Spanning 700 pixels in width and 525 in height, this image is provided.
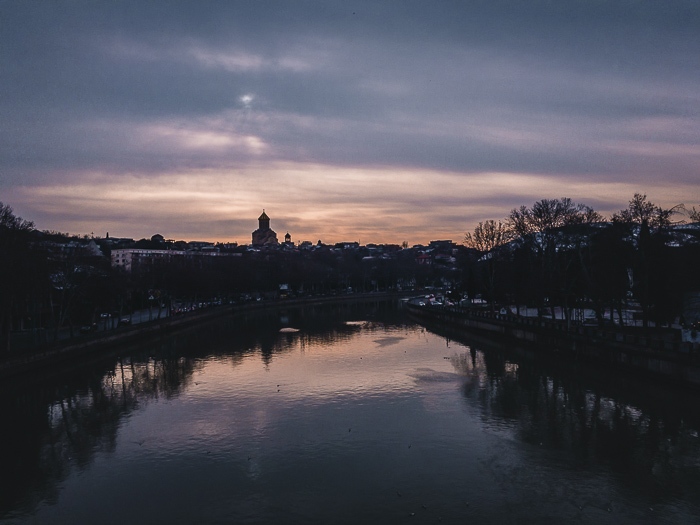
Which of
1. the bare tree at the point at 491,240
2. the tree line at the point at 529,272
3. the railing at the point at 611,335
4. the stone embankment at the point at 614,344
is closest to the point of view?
the stone embankment at the point at 614,344

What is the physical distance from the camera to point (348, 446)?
2138 centimetres

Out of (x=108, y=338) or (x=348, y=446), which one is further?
(x=108, y=338)

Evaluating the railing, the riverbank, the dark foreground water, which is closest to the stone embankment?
the railing

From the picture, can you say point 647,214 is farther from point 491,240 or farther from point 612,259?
point 491,240

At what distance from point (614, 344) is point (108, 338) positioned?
129 ft

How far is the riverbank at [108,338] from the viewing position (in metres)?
35.8

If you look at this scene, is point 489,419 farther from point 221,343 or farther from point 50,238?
point 50,238

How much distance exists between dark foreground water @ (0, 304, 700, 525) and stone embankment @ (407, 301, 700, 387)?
3.92ft

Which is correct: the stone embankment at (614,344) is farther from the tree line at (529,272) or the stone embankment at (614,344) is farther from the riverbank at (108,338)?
the riverbank at (108,338)

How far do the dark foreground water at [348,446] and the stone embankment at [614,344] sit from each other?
1.19 m

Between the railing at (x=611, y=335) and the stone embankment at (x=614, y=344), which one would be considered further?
the railing at (x=611, y=335)

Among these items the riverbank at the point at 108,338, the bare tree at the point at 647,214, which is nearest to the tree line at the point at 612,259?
the bare tree at the point at 647,214

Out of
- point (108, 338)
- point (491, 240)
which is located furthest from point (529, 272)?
point (108, 338)

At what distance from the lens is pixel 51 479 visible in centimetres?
1894
